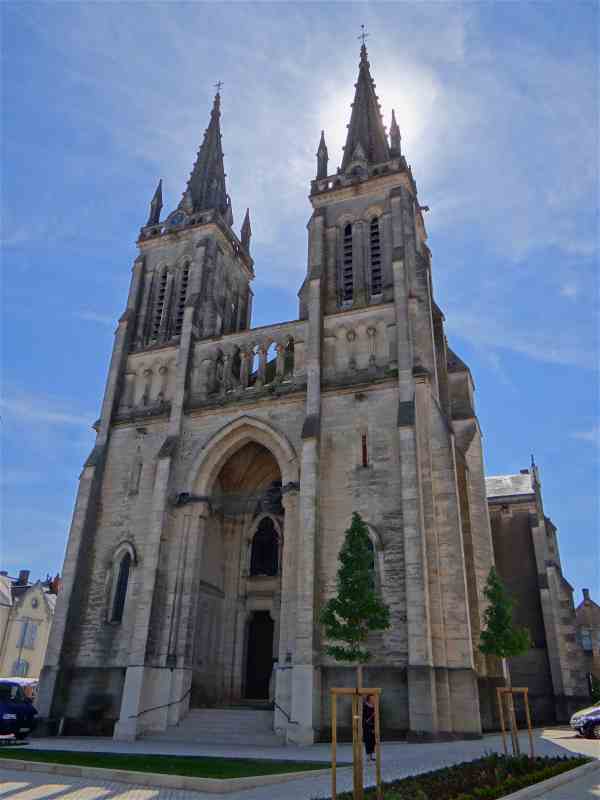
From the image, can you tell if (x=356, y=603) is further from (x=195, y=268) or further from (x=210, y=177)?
(x=210, y=177)

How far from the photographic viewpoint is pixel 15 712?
17875 millimetres

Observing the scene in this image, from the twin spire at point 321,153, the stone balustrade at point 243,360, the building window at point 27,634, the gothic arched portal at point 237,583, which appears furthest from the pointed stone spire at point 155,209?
the building window at point 27,634

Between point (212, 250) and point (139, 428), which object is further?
point (212, 250)

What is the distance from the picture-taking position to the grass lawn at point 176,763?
33.3 ft

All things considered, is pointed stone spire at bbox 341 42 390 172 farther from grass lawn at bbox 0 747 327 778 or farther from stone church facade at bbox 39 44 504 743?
grass lawn at bbox 0 747 327 778

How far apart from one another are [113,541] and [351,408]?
1036 centimetres

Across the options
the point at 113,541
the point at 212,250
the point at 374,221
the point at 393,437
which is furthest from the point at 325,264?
the point at 113,541

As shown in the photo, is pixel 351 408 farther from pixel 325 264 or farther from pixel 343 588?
pixel 343 588

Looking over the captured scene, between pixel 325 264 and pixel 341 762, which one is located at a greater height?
pixel 325 264

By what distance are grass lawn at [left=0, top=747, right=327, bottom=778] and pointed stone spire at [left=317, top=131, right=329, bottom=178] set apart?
24.6m

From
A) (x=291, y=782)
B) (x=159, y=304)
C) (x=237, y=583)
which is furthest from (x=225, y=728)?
(x=159, y=304)

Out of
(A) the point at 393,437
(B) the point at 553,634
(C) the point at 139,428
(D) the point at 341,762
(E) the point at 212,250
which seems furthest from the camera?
(E) the point at 212,250

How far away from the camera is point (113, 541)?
76.4 ft

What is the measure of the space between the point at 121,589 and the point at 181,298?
1342 centimetres
